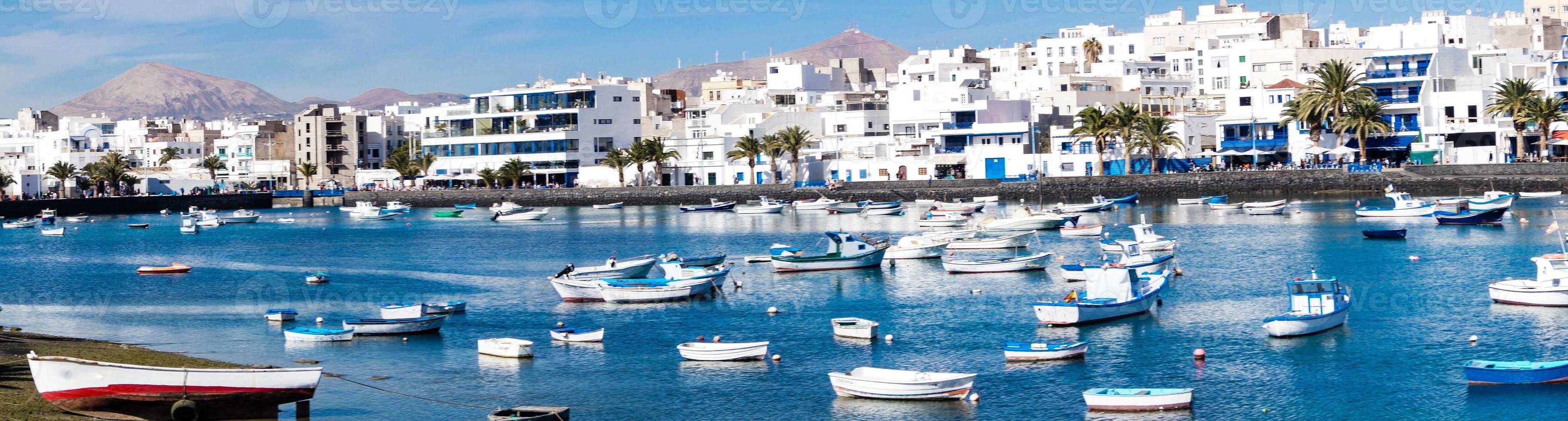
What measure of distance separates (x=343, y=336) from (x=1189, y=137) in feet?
317

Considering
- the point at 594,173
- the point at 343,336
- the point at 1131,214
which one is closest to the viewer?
the point at 343,336

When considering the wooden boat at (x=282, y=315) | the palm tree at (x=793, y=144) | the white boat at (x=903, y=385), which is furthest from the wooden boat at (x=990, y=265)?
the palm tree at (x=793, y=144)

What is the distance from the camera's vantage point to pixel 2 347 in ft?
129

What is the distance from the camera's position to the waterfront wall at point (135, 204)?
14338cm

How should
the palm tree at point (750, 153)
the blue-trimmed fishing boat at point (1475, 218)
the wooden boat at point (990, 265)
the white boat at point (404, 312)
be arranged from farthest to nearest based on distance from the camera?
the palm tree at point (750, 153)
the blue-trimmed fishing boat at point (1475, 218)
the wooden boat at point (990, 265)
the white boat at point (404, 312)

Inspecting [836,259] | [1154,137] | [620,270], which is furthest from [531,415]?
[1154,137]

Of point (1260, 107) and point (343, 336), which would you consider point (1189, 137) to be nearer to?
point (1260, 107)

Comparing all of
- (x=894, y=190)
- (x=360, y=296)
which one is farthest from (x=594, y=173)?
(x=360, y=296)

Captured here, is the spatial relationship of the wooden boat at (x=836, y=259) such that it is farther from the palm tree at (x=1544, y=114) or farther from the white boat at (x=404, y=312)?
the palm tree at (x=1544, y=114)

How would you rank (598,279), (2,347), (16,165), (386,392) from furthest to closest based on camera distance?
(16,165) → (598,279) → (2,347) → (386,392)

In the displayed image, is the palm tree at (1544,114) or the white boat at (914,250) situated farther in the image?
the palm tree at (1544,114)

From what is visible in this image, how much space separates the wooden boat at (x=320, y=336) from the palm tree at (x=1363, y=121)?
89.5 m

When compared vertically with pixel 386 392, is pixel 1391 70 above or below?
above

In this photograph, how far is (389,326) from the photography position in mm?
44188
